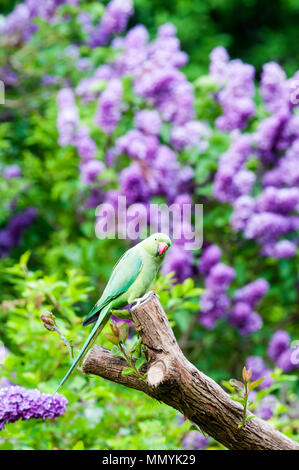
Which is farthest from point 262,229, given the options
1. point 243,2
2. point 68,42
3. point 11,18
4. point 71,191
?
point 243,2

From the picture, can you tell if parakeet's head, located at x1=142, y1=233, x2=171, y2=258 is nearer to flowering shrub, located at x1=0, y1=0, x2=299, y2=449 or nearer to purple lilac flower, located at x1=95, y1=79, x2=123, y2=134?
flowering shrub, located at x1=0, y1=0, x2=299, y2=449

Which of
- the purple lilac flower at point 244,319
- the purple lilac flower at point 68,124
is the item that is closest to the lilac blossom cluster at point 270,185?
the purple lilac flower at point 244,319

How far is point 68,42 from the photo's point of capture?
3.95 meters

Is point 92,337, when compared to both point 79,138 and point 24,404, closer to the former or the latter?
point 24,404

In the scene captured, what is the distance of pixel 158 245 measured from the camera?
1.27 meters

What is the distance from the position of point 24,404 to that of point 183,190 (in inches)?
66.1

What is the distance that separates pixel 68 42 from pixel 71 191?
4.02ft

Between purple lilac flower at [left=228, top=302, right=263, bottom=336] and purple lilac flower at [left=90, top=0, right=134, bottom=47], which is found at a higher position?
purple lilac flower at [left=90, top=0, right=134, bottom=47]

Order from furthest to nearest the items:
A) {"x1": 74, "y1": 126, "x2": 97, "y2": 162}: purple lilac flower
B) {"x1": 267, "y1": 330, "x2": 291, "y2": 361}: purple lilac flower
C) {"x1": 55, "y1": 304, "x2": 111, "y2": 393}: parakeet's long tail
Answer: {"x1": 74, "y1": 126, "x2": 97, "y2": 162}: purple lilac flower, {"x1": 267, "y1": 330, "x2": 291, "y2": 361}: purple lilac flower, {"x1": 55, "y1": 304, "x2": 111, "y2": 393}: parakeet's long tail

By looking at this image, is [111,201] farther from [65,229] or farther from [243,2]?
[243,2]

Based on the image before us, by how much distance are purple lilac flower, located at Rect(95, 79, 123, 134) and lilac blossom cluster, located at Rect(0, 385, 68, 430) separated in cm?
176

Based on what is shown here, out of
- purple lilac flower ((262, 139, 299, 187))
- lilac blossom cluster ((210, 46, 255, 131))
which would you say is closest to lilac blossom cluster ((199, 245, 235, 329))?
purple lilac flower ((262, 139, 299, 187))

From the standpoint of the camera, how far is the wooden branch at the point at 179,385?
3.97ft

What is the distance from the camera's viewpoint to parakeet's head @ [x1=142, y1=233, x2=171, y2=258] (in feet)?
4.14
